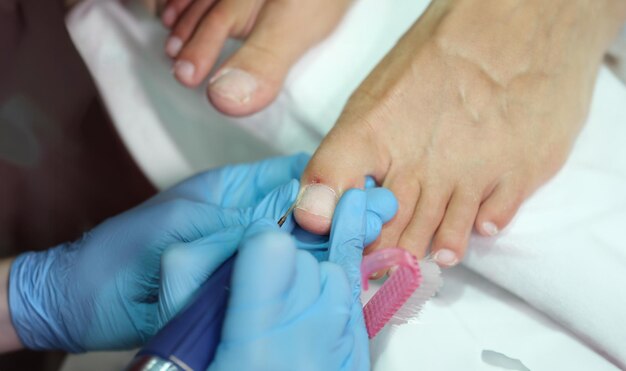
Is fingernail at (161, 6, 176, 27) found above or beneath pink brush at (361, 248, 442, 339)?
above

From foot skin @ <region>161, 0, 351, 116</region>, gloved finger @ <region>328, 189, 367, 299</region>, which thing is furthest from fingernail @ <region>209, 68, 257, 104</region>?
gloved finger @ <region>328, 189, 367, 299</region>

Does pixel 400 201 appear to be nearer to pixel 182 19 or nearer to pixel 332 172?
pixel 332 172

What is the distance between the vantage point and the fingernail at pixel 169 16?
3.48 ft

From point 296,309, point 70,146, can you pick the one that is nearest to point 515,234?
point 296,309

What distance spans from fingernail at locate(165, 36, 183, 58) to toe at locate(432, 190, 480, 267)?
0.47 meters

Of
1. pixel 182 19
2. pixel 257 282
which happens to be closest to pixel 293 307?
pixel 257 282

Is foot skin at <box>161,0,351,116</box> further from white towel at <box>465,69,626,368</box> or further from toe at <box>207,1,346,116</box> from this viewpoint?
white towel at <box>465,69,626,368</box>

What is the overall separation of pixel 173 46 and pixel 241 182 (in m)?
0.27

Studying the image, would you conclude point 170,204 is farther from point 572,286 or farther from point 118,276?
point 572,286

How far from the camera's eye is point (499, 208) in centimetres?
83

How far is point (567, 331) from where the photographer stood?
0.80m

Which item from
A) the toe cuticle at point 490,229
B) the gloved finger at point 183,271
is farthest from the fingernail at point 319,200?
the toe cuticle at point 490,229

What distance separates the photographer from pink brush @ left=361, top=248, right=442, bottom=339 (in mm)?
632

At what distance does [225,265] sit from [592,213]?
0.49 metres
